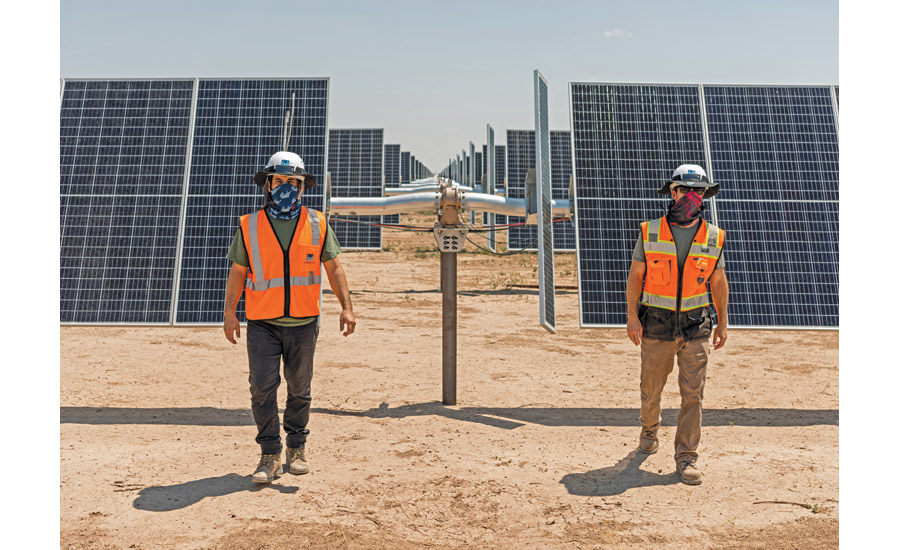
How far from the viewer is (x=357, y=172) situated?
2850 cm

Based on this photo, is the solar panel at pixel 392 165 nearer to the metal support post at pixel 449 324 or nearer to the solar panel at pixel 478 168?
the solar panel at pixel 478 168

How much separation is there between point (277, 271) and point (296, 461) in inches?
59.6

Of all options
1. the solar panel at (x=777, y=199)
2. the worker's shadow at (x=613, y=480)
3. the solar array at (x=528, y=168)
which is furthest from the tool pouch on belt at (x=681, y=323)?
the solar array at (x=528, y=168)

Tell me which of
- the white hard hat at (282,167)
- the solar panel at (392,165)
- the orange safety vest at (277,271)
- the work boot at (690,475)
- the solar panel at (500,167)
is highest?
the solar panel at (392,165)

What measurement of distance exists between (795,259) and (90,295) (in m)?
7.80

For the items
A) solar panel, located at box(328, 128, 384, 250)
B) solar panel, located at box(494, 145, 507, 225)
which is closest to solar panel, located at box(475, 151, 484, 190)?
solar panel, located at box(494, 145, 507, 225)

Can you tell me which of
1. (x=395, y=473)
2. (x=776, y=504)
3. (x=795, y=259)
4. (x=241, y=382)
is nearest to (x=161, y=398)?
(x=241, y=382)

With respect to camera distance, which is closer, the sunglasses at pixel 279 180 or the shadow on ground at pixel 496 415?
the sunglasses at pixel 279 180

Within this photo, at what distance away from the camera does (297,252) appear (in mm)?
5527

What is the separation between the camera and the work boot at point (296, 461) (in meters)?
5.68

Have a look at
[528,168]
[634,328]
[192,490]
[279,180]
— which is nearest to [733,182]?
[634,328]

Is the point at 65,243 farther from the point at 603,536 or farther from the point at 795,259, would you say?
the point at 795,259

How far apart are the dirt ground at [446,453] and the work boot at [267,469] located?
0.27 feet

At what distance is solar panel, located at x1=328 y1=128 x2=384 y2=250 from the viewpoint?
90.8ft
